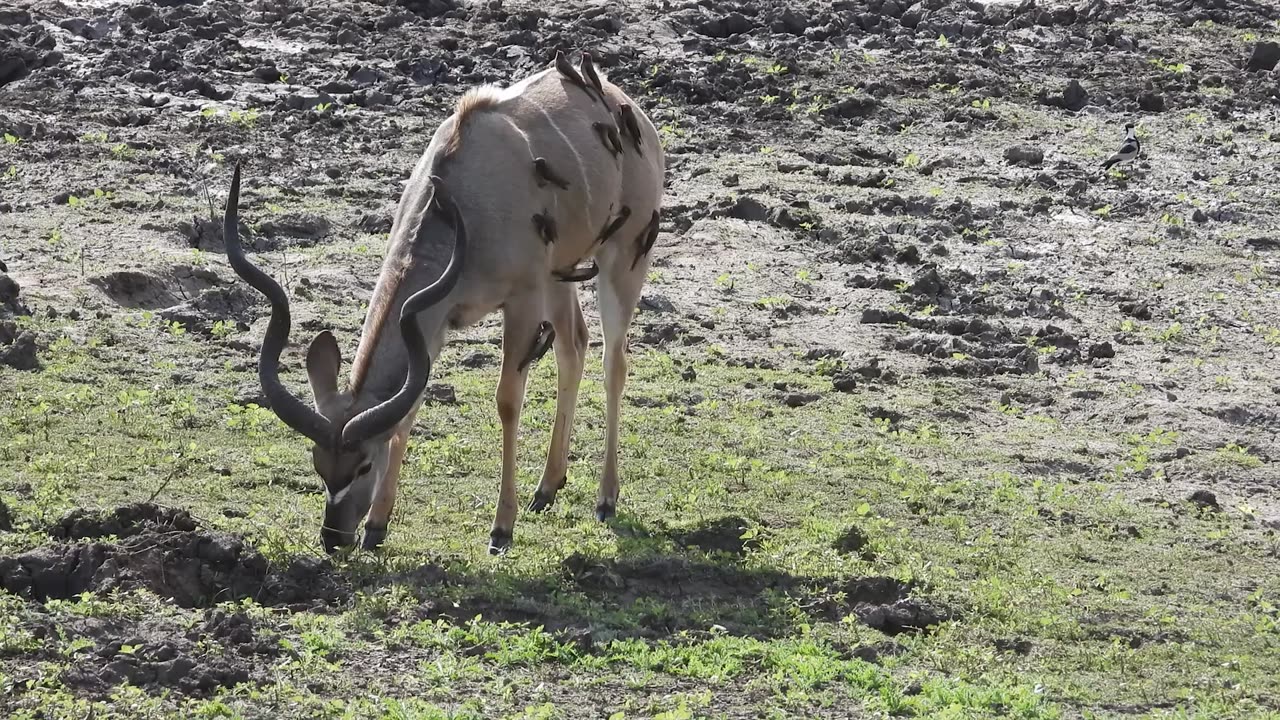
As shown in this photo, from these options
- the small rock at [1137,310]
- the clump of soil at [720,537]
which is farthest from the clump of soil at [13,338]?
the small rock at [1137,310]

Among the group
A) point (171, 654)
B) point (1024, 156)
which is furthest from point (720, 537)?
point (1024, 156)

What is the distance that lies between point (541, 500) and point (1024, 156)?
31.4 ft

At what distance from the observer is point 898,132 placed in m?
18.8

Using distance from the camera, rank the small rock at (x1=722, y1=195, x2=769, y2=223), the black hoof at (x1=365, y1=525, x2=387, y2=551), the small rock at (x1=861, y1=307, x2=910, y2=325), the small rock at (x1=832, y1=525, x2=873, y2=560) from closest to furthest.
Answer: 1. the black hoof at (x1=365, y1=525, x2=387, y2=551)
2. the small rock at (x1=832, y1=525, x2=873, y2=560)
3. the small rock at (x1=861, y1=307, x2=910, y2=325)
4. the small rock at (x1=722, y1=195, x2=769, y2=223)

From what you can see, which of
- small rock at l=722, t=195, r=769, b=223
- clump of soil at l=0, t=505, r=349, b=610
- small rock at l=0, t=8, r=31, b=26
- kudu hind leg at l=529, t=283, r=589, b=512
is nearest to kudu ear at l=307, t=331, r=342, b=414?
clump of soil at l=0, t=505, r=349, b=610

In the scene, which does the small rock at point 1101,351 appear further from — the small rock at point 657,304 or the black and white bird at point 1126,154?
the black and white bird at point 1126,154

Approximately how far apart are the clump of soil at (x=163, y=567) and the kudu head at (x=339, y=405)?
0.33 m

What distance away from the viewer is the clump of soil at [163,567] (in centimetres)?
734

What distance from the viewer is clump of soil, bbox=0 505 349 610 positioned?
7.34m

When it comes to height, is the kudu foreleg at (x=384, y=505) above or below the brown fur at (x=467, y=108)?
below

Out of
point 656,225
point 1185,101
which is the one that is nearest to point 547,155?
point 656,225

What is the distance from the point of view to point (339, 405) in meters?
8.09

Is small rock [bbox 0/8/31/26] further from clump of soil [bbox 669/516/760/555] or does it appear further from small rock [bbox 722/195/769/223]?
clump of soil [bbox 669/516/760/555]

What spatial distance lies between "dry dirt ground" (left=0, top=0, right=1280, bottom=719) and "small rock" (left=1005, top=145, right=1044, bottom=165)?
0.04 metres
